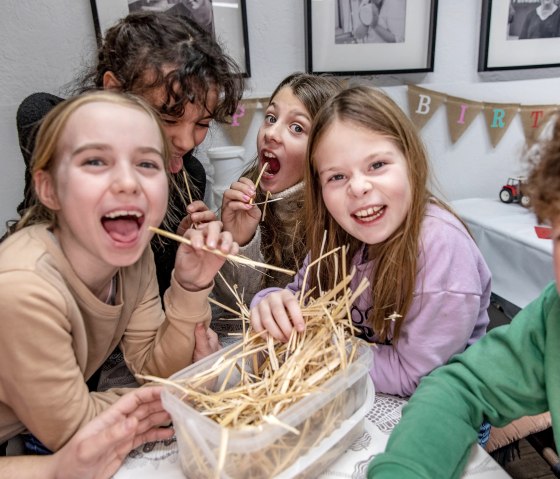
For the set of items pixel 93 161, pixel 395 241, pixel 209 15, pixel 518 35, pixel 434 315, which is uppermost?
pixel 209 15

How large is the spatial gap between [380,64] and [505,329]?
1505 millimetres

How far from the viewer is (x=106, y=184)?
2.45 ft

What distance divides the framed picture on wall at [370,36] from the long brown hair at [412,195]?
0.98 metres

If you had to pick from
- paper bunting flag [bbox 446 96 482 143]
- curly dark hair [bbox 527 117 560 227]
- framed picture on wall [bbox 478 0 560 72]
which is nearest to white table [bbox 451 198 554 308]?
paper bunting flag [bbox 446 96 482 143]

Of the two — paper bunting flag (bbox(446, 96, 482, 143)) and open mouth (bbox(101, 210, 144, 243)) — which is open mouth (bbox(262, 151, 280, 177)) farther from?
paper bunting flag (bbox(446, 96, 482, 143))

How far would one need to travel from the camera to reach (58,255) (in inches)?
30.7

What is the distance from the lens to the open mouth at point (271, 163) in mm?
1334

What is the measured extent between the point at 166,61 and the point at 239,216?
0.46 m

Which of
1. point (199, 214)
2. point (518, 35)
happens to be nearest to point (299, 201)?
point (199, 214)

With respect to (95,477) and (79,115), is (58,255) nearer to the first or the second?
(79,115)

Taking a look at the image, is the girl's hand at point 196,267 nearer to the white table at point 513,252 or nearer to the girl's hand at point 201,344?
the girl's hand at point 201,344

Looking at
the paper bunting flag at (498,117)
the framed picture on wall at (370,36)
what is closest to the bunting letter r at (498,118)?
the paper bunting flag at (498,117)

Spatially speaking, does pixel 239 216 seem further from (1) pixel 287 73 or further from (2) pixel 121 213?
(1) pixel 287 73

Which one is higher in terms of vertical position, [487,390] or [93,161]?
[93,161]
